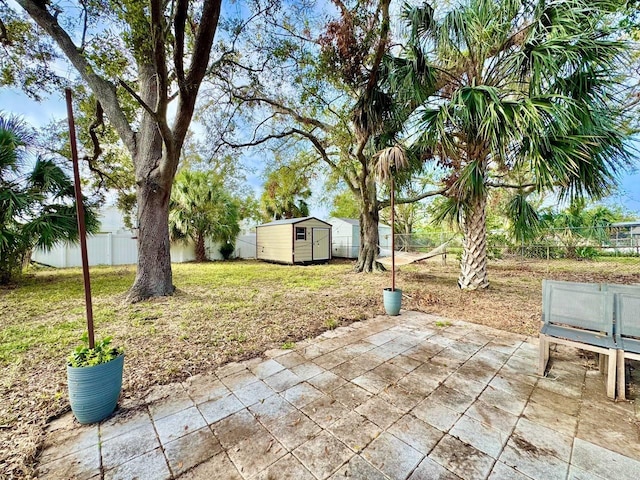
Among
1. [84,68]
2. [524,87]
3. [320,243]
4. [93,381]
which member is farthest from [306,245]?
[93,381]

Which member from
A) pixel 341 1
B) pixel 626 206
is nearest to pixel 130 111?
pixel 341 1

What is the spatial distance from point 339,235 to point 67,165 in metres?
11.1

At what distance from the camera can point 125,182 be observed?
7988 millimetres

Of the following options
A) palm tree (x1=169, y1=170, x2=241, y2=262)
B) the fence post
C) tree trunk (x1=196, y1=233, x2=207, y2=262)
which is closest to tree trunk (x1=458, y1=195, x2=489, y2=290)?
palm tree (x1=169, y1=170, x2=241, y2=262)

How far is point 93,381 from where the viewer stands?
64.4 inches

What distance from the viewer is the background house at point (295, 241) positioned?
11055 millimetres

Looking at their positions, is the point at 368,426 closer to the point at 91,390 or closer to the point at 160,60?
the point at 91,390

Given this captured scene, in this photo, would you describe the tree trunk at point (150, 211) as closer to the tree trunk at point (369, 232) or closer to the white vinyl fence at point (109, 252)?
the white vinyl fence at point (109, 252)

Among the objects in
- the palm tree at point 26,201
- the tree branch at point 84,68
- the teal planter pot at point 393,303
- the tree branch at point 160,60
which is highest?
the tree branch at point 84,68

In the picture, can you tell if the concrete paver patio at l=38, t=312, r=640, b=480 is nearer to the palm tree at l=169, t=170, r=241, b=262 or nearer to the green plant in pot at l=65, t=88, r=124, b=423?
the green plant in pot at l=65, t=88, r=124, b=423

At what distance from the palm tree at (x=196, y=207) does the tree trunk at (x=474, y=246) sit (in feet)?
29.8

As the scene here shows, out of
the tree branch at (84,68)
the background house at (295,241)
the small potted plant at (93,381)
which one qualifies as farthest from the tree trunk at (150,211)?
the background house at (295,241)

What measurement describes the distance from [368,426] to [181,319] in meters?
3.07

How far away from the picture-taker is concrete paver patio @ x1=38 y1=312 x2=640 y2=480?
1310 millimetres
